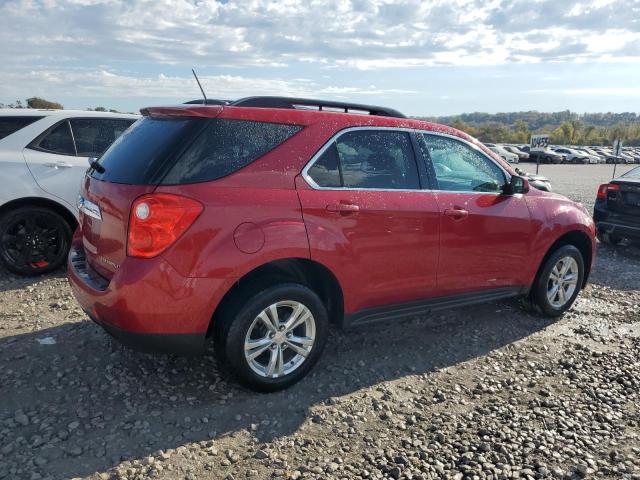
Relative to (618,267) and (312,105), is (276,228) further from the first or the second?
(618,267)

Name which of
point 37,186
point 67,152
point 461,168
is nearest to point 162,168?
point 461,168

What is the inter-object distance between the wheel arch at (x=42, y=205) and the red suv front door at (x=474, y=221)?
3.84 m

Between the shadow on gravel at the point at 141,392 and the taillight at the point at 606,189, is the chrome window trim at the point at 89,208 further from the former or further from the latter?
the taillight at the point at 606,189

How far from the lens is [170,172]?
2992 millimetres

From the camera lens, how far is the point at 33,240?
5.52 metres

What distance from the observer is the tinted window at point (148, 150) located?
3.04 meters

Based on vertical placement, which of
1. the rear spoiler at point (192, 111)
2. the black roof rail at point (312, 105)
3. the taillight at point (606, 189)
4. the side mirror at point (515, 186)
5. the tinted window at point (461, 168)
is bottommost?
the taillight at point (606, 189)

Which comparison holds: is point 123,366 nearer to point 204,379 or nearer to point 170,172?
point 204,379

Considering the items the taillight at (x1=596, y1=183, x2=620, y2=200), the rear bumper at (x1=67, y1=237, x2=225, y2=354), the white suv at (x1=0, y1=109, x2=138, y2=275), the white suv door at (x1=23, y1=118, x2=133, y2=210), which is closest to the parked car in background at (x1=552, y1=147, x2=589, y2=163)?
the taillight at (x1=596, y1=183, x2=620, y2=200)

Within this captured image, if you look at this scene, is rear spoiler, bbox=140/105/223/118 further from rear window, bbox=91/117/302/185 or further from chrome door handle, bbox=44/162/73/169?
chrome door handle, bbox=44/162/73/169

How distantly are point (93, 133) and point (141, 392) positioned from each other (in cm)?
372

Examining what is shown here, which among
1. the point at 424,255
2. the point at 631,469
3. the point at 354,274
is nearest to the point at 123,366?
the point at 354,274

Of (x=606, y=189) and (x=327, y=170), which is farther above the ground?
(x=327, y=170)

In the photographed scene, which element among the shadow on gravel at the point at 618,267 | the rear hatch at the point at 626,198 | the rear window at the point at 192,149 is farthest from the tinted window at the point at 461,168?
the rear hatch at the point at 626,198
